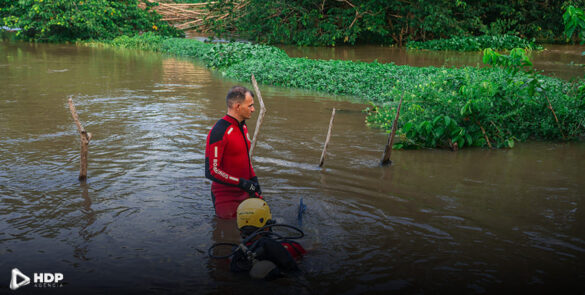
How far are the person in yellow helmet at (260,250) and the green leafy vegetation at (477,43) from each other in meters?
20.2

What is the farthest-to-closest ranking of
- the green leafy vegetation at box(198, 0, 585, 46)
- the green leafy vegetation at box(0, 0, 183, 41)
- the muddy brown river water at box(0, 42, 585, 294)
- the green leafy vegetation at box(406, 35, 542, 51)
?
1. the green leafy vegetation at box(0, 0, 183, 41)
2. the green leafy vegetation at box(198, 0, 585, 46)
3. the green leafy vegetation at box(406, 35, 542, 51)
4. the muddy brown river water at box(0, 42, 585, 294)

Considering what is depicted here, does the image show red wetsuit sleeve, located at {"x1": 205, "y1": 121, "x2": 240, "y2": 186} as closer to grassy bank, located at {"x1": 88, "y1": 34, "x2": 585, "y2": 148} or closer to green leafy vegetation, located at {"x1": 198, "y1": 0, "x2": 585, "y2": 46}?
grassy bank, located at {"x1": 88, "y1": 34, "x2": 585, "y2": 148}

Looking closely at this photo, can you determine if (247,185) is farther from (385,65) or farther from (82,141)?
(385,65)

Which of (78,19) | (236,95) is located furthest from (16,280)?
(78,19)

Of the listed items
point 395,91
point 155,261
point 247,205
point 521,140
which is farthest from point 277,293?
point 395,91

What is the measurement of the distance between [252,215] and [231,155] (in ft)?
2.71

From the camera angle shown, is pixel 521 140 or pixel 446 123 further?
pixel 521 140

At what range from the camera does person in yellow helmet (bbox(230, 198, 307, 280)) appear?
4223 millimetres

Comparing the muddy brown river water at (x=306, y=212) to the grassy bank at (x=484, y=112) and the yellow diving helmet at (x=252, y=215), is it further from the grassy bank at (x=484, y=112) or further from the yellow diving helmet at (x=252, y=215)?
the yellow diving helmet at (x=252, y=215)

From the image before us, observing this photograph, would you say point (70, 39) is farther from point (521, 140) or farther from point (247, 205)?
point (247, 205)

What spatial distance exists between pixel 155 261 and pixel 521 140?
6.73 m

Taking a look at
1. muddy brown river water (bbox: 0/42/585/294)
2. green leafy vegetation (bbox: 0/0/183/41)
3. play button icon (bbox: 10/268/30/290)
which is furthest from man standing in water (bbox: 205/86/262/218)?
green leafy vegetation (bbox: 0/0/183/41)

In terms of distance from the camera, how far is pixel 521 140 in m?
9.07

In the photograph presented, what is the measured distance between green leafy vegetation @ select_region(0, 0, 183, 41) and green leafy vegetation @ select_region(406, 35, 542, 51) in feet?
43.8
